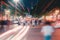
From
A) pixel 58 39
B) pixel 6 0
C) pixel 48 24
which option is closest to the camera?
pixel 48 24

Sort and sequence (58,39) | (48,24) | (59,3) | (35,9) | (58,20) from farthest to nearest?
(35,9)
(59,3)
(58,20)
(58,39)
(48,24)

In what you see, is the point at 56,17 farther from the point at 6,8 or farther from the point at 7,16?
the point at 6,8

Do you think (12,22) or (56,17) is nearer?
(56,17)

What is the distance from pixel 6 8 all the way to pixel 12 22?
261cm

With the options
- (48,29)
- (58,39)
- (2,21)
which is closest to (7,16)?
(2,21)

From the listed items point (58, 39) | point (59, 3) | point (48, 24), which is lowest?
point (58, 39)

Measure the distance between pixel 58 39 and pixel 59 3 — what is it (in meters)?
16.8

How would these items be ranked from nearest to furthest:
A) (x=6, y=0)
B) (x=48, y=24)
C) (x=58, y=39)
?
(x=48, y=24) → (x=58, y=39) → (x=6, y=0)

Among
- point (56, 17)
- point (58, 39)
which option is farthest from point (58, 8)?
point (58, 39)

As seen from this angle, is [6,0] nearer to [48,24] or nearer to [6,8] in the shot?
[6,8]

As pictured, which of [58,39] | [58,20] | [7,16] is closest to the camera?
[58,39]

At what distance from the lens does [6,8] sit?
1580 inches

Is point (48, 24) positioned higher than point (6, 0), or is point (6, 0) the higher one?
point (6, 0)

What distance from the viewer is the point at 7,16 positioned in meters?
34.8
